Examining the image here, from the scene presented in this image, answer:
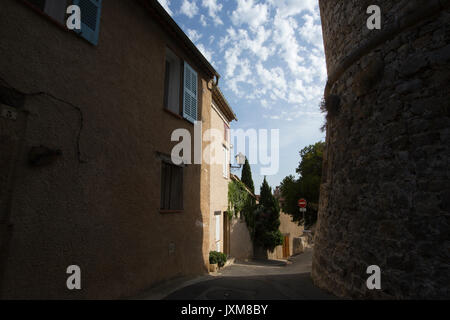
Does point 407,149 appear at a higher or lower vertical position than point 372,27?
lower

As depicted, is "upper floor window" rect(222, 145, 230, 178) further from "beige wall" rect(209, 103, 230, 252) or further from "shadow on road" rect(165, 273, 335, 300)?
"shadow on road" rect(165, 273, 335, 300)

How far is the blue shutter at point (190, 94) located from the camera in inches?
235

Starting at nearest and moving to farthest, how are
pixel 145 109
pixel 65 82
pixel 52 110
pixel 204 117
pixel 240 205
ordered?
pixel 52 110 → pixel 65 82 → pixel 145 109 → pixel 204 117 → pixel 240 205

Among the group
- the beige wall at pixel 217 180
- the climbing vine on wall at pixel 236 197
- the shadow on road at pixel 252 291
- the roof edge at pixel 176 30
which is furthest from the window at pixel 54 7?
the climbing vine on wall at pixel 236 197

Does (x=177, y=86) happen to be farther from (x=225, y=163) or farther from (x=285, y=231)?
(x=285, y=231)

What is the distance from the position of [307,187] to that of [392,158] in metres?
13.0

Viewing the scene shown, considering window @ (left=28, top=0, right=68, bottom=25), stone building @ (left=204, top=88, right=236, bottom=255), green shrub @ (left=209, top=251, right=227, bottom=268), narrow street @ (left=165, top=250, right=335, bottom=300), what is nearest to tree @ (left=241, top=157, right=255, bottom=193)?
stone building @ (left=204, top=88, right=236, bottom=255)

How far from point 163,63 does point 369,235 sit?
507 cm

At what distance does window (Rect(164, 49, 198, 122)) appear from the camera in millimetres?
5875

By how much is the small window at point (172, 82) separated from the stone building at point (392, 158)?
367cm

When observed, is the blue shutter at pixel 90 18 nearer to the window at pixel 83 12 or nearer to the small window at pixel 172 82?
the window at pixel 83 12
